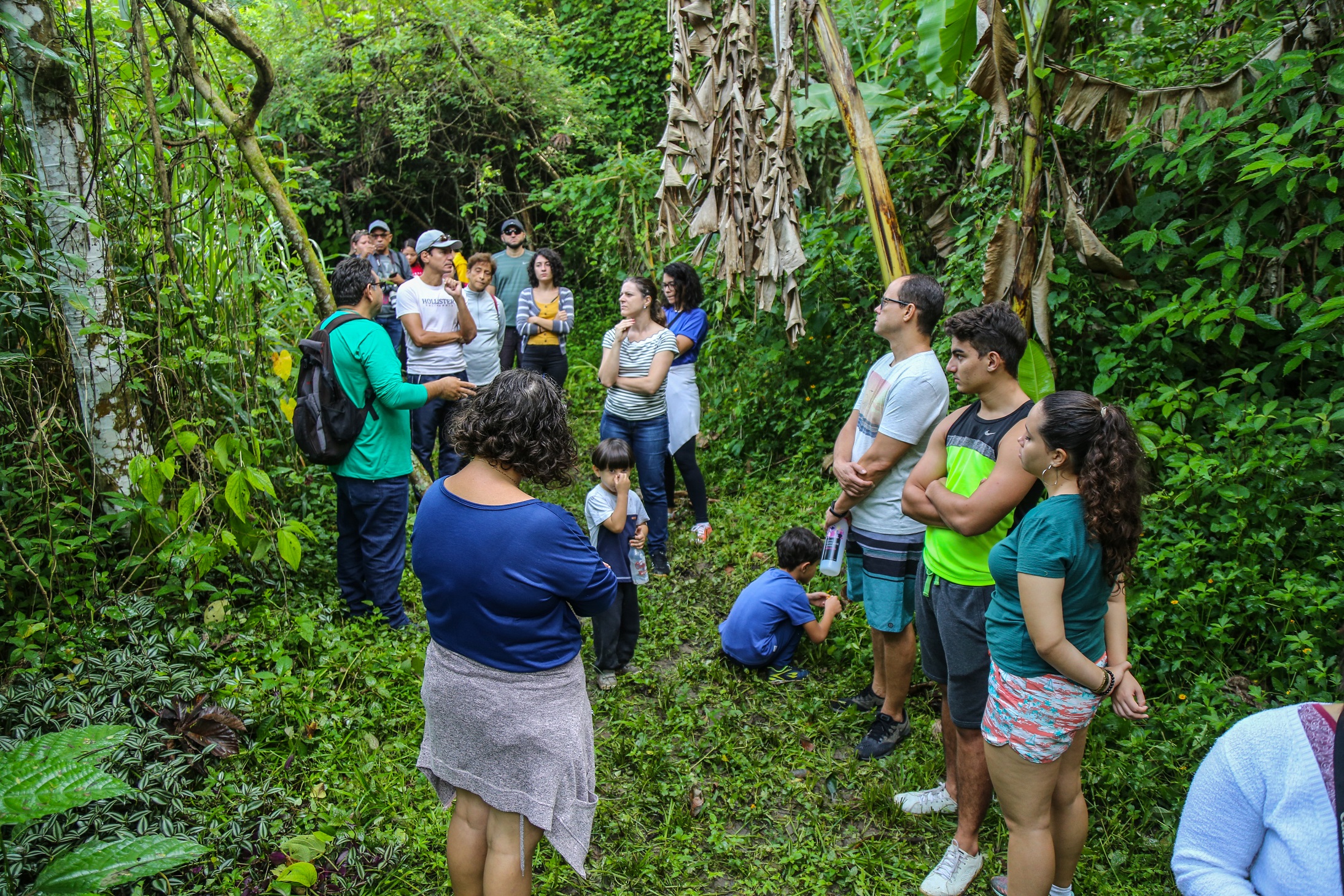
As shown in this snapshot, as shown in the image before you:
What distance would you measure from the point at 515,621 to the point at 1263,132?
3.89 meters

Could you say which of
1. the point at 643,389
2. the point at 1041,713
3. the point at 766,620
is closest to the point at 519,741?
the point at 1041,713

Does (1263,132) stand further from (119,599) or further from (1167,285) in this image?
(119,599)

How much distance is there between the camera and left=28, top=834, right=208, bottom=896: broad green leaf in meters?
2.00

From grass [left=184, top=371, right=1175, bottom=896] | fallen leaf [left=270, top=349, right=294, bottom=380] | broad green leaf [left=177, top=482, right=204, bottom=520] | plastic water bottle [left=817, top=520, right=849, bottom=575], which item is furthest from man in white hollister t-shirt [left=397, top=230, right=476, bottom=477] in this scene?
plastic water bottle [left=817, top=520, right=849, bottom=575]

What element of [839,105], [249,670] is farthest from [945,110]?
[249,670]

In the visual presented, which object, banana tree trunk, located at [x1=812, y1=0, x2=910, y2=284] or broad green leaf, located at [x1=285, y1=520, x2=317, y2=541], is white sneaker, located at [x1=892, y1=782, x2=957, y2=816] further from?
broad green leaf, located at [x1=285, y1=520, x2=317, y2=541]

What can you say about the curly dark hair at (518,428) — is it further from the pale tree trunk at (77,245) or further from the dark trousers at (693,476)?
the dark trousers at (693,476)

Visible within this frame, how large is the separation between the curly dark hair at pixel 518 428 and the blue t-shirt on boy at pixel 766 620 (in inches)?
82.1

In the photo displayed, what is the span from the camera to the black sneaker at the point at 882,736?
148 inches

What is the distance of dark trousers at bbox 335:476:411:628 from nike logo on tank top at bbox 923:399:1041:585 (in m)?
2.86

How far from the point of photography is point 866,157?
4.52 metres

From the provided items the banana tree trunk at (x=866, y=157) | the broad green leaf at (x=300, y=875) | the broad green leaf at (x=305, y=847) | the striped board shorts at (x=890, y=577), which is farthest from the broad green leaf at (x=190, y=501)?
the banana tree trunk at (x=866, y=157)

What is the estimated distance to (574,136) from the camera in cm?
1150

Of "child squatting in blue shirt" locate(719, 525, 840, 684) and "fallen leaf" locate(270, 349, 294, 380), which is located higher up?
"fallen leaf" locate(270, 349, 294, 380)
